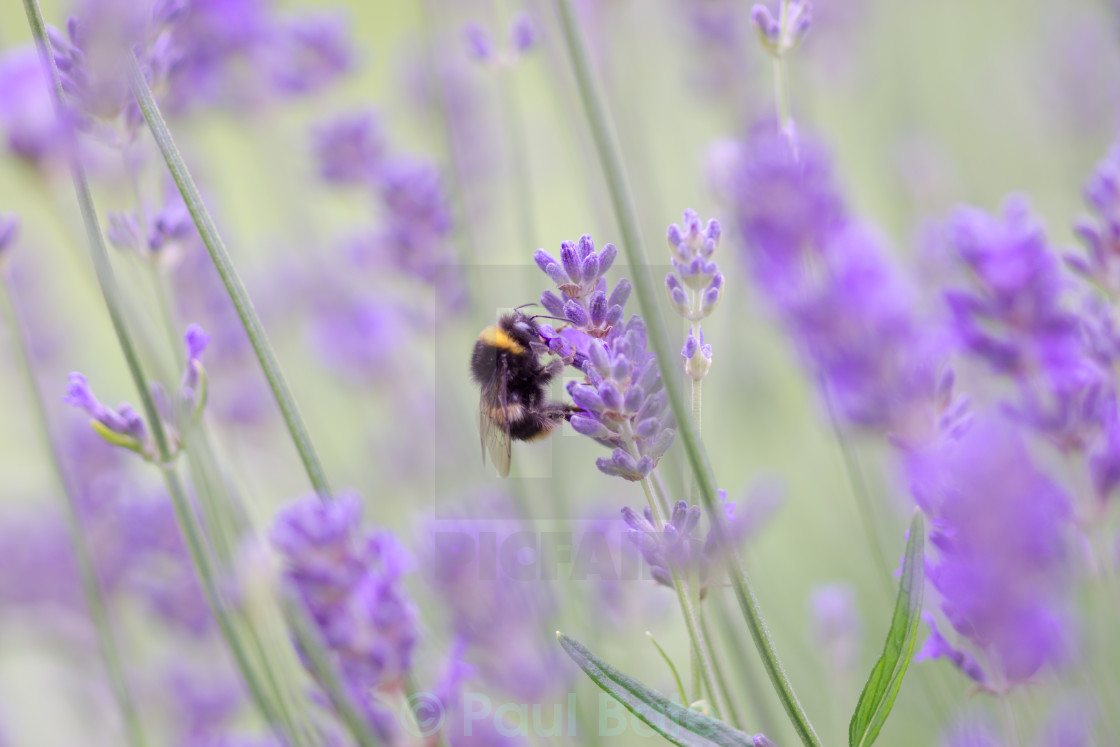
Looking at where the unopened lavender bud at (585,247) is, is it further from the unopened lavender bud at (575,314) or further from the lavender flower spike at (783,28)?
the lavender flower spike at (783,28)

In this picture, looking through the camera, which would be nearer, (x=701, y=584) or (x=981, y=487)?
(x=981, y=487)

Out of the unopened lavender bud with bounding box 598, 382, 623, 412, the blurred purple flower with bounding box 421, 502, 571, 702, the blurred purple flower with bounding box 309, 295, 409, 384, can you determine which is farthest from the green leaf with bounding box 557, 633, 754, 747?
the blurred purple flower with bounding box 309, 295, 409, 384

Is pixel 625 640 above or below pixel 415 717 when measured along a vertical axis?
below

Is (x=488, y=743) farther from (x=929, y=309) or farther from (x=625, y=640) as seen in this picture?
(x=929, y=309)

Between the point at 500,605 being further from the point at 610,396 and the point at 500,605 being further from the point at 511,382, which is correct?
the point at 610,396

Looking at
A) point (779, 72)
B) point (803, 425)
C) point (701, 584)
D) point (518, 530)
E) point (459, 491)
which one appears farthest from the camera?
point (803, 425)

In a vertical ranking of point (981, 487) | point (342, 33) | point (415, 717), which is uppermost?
point (342, 33)

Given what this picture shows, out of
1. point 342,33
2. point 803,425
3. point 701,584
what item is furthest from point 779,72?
point 803,425
